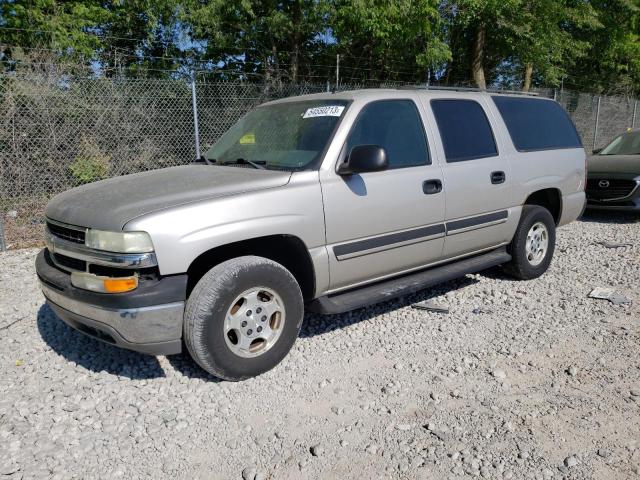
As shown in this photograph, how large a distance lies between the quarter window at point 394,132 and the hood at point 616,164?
5.84 m

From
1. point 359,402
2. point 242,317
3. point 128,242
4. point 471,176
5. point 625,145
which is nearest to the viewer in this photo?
point 128,242

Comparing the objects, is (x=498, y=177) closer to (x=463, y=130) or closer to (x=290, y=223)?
(x=463, y=130)

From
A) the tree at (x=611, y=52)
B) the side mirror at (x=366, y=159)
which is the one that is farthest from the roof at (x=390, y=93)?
the tree at (x=611, y=52)

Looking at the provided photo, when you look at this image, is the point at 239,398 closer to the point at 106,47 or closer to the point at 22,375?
the point at 22,375

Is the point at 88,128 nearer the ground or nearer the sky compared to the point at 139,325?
nearer the sky

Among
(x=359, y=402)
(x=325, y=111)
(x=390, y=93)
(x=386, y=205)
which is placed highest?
(x=390, y=93)

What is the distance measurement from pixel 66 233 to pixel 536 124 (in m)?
4.59

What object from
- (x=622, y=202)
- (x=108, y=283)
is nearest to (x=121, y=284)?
(x=108, y=283)

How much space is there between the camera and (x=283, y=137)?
4105mm

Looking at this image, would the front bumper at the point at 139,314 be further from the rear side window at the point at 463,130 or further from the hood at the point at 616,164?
the hood at the point at 616,164

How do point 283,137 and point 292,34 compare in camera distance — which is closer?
point 283,137

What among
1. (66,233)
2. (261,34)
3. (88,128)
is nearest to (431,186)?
(66,233)

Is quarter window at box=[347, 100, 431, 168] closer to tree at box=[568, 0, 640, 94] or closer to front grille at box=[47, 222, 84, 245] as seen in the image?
front grille at box=[47, 222, 84, 245]

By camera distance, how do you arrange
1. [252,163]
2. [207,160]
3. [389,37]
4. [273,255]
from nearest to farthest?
[273,255], [252,163], [207,160], [389,37]
